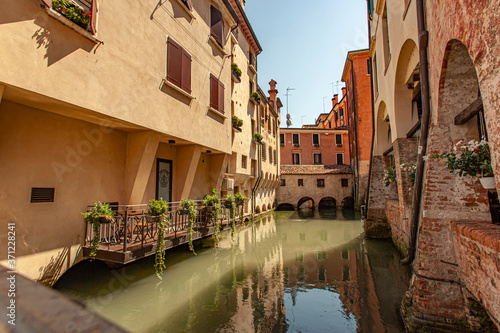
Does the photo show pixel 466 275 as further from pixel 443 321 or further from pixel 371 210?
pixel 371 210

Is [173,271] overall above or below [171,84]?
below

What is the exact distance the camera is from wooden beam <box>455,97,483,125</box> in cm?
441

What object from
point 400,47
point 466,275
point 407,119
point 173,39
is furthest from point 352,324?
point 173,39

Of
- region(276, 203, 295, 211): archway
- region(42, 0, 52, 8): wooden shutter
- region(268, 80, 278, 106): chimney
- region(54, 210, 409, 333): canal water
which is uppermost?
region(268, 80, 278, 106): chimney

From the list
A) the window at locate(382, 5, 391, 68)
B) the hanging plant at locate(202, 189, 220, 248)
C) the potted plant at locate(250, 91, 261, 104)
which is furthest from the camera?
the potted plant at locate(250, 91, 261, 104)

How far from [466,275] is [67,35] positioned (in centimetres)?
886

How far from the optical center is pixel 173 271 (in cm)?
875

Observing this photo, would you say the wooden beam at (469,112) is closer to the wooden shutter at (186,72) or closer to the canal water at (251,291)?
the canal water at (251,291)

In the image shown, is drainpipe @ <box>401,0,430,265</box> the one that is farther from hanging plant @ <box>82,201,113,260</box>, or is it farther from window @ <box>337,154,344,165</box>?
window @ <box>337,154,344,165</box>

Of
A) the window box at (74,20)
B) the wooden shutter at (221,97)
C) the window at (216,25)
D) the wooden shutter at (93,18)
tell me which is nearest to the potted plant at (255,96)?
the window at (216,25)

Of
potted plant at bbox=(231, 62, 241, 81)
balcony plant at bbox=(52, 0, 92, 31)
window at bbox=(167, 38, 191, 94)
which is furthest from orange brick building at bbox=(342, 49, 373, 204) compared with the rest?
balcony plant at bbox=(52, 0, 92, 31)

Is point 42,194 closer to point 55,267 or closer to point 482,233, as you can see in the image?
point 55,267

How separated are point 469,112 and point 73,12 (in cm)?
811

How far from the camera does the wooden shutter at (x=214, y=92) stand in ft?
37.5
